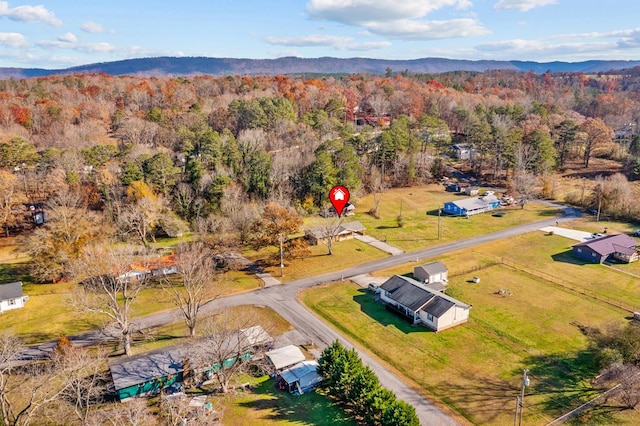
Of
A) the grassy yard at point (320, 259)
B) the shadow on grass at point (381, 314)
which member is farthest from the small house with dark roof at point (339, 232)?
the shadow on grass at point (381, 314)

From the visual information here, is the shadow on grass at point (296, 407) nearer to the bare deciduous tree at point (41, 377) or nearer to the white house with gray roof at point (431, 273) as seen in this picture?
the bare deciduous tree at point (41, 377)

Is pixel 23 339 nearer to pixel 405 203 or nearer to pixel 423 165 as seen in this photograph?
pixel 405 203

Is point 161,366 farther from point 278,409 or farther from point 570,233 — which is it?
point 570,233

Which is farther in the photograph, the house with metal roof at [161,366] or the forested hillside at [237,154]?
the forested hillside at [237,154]

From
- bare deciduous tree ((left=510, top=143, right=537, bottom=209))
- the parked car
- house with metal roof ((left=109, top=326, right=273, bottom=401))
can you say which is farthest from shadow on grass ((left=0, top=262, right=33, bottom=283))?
bare deciduous tree ((left=510, top=143, right=537, bottom=209))

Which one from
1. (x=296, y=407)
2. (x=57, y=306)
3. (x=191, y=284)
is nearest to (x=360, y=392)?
(x=296, y=407)

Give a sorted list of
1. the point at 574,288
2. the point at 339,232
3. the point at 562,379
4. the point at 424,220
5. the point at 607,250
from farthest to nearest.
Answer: the point at 424,220, the point at 339,232, the point at 607,250, the point at 574,288, the point at 562,379
